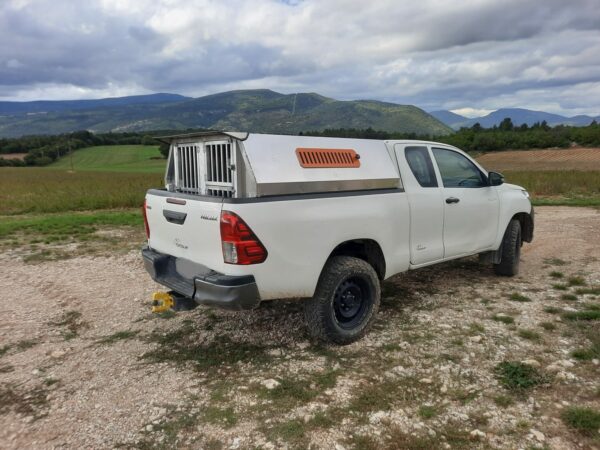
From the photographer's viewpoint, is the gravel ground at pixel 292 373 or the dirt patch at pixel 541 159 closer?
the gravel ground at pixel 292 373

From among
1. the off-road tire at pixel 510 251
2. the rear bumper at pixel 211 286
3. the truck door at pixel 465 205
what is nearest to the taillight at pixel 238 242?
the rear bumper at pixel 211 286

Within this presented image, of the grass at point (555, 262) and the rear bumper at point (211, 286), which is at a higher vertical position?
the rear bumper at point (211, 286)

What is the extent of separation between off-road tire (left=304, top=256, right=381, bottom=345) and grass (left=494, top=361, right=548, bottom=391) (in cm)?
122

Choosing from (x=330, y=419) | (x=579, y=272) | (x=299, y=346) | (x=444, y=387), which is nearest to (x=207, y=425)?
(x=330, y=419)

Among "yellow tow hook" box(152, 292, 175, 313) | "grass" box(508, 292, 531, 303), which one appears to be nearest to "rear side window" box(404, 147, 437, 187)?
"grass" box(508, 292, 531, 303)

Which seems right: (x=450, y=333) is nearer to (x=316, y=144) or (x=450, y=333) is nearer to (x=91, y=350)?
(x=316, y=144)

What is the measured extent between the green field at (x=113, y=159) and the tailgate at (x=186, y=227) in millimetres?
54321

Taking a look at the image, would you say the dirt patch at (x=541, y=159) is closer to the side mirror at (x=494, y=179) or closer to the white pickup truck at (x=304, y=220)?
the side mirror at (x=494, y=179)

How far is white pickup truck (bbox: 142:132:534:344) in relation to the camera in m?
3.35

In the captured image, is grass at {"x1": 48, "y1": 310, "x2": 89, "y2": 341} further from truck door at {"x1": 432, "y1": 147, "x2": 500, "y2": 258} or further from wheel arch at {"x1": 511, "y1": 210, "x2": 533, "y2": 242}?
wheel arch at {"x1": 511, "y1": 210, "x2": 533, "y2": 242}

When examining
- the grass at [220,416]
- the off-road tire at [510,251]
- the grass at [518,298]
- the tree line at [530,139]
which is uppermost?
the tree line at [530,139]

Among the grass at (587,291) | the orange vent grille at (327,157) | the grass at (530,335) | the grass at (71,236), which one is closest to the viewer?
the orange vent grille at (327,157)

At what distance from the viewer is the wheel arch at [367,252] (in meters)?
4.19

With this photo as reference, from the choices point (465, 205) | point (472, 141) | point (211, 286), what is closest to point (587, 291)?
point (465, 205)
